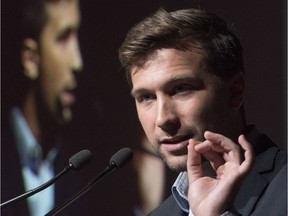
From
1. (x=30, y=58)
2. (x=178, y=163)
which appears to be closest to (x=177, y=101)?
→ (x=178, y=163)

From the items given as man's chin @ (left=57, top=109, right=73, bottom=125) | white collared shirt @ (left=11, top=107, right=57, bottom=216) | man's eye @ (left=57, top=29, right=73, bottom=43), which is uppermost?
man's eye @ (left=57, top=29, right=73, bottom=43)

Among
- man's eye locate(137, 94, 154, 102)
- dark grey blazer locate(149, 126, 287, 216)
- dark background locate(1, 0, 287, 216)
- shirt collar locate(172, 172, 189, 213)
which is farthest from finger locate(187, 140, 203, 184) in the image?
dark background locate(1, 0, 287, 216)

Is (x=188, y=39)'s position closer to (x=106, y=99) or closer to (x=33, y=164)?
(x=106, y=99)

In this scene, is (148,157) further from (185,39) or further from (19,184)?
(185,39)

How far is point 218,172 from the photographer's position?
1.27m

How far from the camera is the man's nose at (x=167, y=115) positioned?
1.40m

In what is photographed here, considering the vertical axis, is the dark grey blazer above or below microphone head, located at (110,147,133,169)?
below

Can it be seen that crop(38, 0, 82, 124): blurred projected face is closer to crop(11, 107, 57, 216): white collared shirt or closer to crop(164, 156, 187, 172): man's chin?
crop(11, 107, 57, 216): white collared shirt

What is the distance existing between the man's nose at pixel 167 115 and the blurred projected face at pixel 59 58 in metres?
1.01

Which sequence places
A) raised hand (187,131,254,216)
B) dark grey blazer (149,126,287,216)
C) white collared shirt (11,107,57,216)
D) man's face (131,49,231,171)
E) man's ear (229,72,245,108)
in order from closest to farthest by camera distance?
raised hand (187,131,254,216), dark grey blazer (149,126,287,216), man's face (131,49,231,171), man's ear (229,72,245,108), white collared shirt (11,107,57,216)

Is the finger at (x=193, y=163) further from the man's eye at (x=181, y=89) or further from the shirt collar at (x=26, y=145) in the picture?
the shirt collar at (x=26, y=145)

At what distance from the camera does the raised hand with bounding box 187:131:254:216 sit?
1185 mm

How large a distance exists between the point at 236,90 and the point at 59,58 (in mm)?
995

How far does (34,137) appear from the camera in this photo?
2.39 metres
